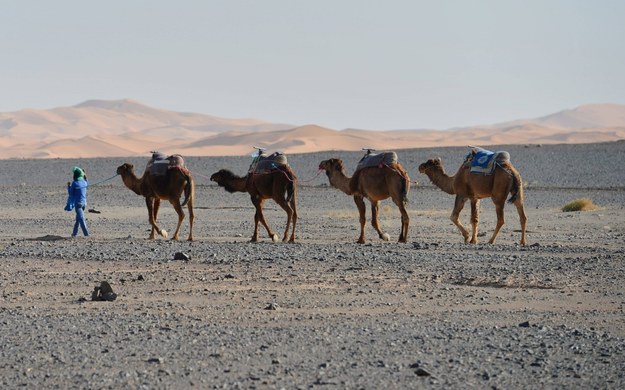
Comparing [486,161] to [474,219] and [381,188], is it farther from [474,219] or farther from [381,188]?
[381,188]

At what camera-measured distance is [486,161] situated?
2192 cm

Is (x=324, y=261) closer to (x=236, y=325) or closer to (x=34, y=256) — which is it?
(x=34, y=256)

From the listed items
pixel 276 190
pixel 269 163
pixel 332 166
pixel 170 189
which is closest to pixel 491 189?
pixel 332 166

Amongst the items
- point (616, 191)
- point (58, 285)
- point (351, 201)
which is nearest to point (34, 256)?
point (58, 285)

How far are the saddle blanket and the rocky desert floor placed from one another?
137 cm

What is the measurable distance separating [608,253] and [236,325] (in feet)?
30.3

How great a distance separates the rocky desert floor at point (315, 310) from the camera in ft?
33.6

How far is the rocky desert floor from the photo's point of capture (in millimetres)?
10250

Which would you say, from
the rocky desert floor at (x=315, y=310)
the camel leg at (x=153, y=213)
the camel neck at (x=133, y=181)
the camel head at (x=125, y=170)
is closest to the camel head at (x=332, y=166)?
the rocky desert floor at (x=315, y=310)

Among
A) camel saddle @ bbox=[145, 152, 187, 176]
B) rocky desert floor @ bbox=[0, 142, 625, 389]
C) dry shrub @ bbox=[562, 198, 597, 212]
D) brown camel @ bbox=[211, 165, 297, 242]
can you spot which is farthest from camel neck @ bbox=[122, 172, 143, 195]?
dry shrub @ bbox=[562, 198, 597, 212]

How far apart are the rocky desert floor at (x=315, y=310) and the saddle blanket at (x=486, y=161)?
1.37 meters

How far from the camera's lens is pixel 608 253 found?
783 inches

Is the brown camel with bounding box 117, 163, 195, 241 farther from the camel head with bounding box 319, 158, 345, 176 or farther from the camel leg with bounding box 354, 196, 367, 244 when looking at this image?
the camel leg with bounding box 354, 196, 367, 244

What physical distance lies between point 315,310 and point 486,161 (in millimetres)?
9140
